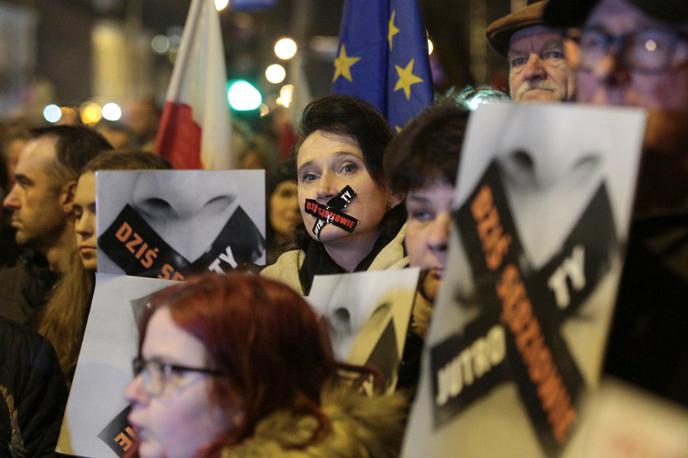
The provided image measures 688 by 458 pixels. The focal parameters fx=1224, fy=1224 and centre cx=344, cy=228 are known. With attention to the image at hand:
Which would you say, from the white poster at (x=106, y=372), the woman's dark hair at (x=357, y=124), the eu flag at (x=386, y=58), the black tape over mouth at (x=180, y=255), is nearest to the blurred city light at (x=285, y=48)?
the eu flag at (x=386, y=58)

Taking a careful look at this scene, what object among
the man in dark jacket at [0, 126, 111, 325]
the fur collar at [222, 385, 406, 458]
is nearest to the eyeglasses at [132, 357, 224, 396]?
the fur collar at [222, 385, 406, 458]

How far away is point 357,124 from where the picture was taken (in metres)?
4.02

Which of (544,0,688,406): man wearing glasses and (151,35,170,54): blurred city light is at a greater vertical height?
(544,0,688,406): man wearing glasses

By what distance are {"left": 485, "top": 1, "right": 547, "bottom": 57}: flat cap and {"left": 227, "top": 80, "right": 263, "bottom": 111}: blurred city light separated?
842 cm

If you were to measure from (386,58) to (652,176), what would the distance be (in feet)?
9.30

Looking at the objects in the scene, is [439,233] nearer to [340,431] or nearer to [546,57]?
[340,431]

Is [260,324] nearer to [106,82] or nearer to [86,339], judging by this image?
[86,339]

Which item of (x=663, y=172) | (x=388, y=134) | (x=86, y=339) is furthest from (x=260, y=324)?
(x=388, y=134)

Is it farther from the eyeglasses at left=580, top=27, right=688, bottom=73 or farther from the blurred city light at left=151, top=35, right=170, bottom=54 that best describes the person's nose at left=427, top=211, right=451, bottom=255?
the blurred city light at left=151, top=35, right=170, bottom=54

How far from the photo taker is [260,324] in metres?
2.66

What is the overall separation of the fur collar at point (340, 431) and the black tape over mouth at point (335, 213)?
1.19m

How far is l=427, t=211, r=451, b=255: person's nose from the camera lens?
2869 mm

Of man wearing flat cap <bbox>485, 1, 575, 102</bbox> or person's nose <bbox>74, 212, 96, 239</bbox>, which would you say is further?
person's nose <bbox>74, 212, 96, 239</bbox>

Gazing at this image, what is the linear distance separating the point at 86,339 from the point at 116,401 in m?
0.22
